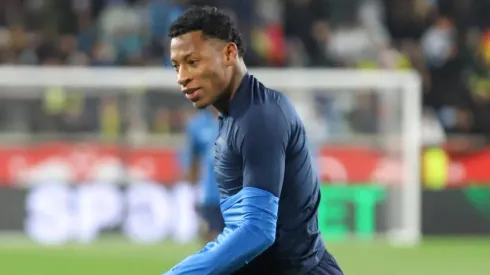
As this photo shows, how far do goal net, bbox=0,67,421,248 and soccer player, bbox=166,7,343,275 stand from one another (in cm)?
1000

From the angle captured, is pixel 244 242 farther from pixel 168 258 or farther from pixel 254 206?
pixel 168 258

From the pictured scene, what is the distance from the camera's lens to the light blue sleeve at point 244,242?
12.4 ft

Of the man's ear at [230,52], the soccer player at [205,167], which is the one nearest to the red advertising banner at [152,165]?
the soccer player at [205,167]

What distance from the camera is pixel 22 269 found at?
11.1 meters

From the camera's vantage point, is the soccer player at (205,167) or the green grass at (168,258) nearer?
the soccer player at (205,167)

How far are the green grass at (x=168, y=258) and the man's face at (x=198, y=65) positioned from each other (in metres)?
6.80

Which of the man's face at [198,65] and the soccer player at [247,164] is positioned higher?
the man's face at [198,65]

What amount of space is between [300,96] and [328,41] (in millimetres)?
2584

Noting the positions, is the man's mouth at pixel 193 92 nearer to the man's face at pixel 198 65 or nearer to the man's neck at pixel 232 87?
the man's face at pixel 198 65

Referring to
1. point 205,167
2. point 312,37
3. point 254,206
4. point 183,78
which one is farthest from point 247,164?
point 312,37

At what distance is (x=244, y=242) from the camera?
149 inches

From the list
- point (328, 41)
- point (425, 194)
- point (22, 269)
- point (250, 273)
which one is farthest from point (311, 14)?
point (250, 273)

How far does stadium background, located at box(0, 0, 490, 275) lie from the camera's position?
14266mm

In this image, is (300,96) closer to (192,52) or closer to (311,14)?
(311,14)
